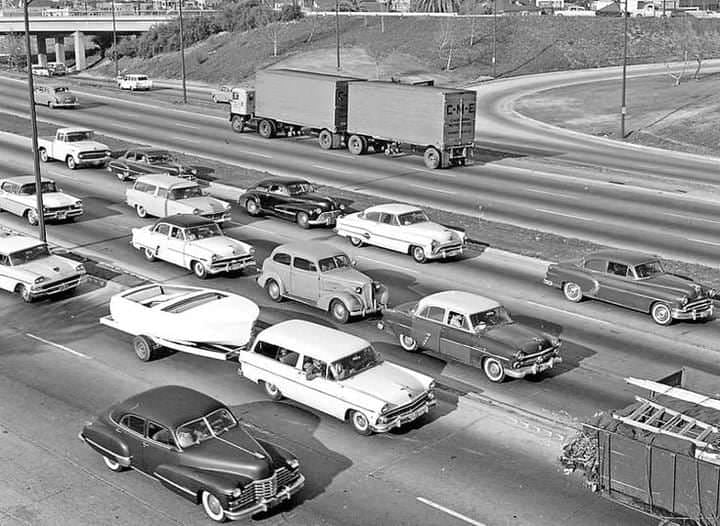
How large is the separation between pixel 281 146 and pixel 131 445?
120 feet

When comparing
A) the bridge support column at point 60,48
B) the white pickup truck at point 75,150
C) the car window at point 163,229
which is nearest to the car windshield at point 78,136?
the white pickup truck at point 75,150

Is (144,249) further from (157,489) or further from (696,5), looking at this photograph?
(696,5)

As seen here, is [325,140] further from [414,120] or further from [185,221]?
[185,221]

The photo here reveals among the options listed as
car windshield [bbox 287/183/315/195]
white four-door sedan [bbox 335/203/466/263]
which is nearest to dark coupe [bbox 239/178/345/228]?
car windshield [bbox 287/183/315/195]

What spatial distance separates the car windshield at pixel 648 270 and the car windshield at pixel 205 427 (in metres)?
13.5

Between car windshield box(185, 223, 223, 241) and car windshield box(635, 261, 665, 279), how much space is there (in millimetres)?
12173

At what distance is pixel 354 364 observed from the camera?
1764cm

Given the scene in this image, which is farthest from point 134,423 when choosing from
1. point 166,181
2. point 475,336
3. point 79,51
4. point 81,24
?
point 79,51

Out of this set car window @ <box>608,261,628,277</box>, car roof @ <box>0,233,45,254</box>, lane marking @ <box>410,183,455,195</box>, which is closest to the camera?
car window @ <box>608,261,628,277</box>

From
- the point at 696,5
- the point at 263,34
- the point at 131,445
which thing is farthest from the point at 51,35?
the point at 131,445

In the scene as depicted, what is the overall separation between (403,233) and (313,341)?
1161 centimetres

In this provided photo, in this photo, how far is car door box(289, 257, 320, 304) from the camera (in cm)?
2378

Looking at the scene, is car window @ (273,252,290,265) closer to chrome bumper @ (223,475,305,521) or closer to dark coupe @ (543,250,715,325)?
dark coupe @ (543,250,715,325)

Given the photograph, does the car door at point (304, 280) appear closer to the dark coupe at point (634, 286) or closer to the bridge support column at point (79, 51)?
the dark coupe at point (634, 286)
